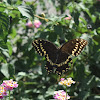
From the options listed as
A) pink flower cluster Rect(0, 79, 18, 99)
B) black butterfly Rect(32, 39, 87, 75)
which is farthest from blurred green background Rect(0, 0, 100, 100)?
pink flower cluster Rect(0, 79, 18, 99)

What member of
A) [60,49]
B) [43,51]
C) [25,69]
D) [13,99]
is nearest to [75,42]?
[60,49]

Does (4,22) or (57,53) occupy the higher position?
(4,22)

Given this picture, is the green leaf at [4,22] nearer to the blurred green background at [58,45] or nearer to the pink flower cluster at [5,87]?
the blurred green background at [58,45]

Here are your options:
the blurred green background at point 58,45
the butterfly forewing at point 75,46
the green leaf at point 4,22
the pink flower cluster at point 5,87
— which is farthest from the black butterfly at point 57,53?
the pink flower cluster at point 5,87

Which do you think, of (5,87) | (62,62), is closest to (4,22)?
(5,87)

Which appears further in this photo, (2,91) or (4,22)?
(4,22)

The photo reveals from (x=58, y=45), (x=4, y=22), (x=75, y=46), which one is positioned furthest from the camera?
(x=58, y=45)

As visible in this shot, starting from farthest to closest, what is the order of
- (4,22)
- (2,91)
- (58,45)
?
(58,45)
(4,22)
(2,91)

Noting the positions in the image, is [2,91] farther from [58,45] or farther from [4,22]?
[58,45]
